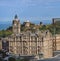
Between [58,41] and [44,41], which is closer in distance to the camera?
[44,41]

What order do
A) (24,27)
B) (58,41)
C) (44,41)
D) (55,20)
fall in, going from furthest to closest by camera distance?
(55,20) < (24,27) < (58,41) < (44,41)

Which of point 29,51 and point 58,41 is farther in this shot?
point 58,41

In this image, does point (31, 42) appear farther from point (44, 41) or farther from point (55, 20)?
point (55, 20)

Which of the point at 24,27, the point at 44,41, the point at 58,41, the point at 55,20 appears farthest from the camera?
the point at 55,20

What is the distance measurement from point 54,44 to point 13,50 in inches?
228

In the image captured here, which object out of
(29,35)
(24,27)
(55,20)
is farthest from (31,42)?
(55,20)

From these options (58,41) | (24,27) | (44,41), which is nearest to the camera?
(44,41)

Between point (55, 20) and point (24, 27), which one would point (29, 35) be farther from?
point (55, 20)

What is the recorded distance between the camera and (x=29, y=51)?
5672 centimetres

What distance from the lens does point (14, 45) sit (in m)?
57.7

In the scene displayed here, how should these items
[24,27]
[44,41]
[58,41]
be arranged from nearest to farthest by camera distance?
[44,41]
[58,41]
[24,27]

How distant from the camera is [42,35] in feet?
188

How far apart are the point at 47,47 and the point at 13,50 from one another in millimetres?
3875

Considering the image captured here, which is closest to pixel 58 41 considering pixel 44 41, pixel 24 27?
pixel 44 41
